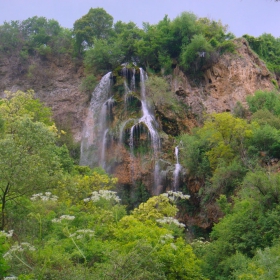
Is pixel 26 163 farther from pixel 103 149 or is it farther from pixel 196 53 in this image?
pixel 196 53

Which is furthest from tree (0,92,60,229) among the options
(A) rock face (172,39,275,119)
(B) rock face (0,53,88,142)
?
(B) rock face (0,53,88,142)

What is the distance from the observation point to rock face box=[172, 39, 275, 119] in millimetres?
28188

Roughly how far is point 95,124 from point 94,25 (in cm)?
1239

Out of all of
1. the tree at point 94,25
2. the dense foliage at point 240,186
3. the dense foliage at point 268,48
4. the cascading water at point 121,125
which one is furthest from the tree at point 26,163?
the dense foliage at point 268,48

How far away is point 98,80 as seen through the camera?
31.5 meters

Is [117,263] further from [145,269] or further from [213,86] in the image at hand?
[213,86]

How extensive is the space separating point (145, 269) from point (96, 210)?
590 cm

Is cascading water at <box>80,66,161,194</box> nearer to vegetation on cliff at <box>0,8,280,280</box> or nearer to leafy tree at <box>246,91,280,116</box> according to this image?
vegetation on cliff at <box>0,8,280,280</box>

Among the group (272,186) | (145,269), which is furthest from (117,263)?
(272,186)

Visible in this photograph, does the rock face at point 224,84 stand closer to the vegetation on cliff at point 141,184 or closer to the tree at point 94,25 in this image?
the vegetation on cliff at point 141,184

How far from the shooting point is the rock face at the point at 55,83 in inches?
1259

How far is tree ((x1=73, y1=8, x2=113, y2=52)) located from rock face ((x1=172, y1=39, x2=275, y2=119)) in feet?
32.7

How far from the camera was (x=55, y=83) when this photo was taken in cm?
3503

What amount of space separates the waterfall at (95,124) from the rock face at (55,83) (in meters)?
1.49
